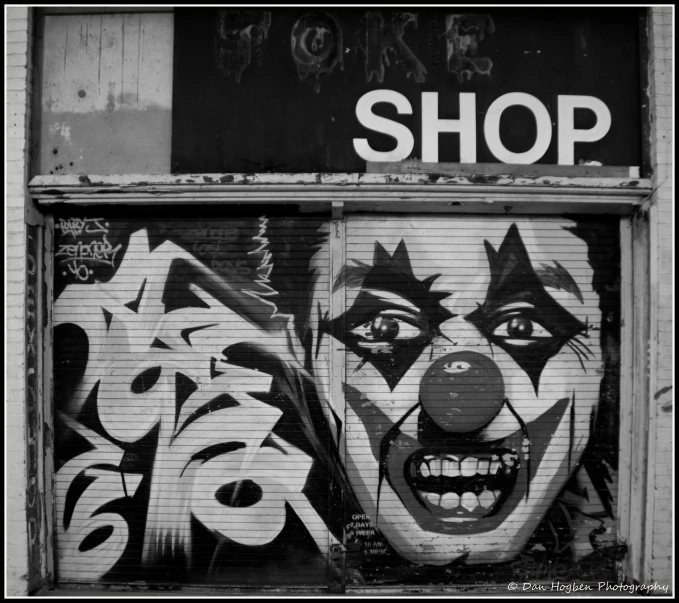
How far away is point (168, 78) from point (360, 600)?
4.38 m

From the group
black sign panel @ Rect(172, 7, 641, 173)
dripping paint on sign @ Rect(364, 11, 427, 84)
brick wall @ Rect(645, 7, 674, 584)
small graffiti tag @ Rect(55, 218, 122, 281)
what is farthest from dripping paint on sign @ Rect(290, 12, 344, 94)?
brick wall @ Rect(645, 7, 674, 584)

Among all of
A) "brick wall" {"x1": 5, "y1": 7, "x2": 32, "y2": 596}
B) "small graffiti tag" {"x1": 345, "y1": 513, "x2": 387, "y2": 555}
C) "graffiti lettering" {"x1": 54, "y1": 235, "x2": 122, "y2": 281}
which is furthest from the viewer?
"graffiti lettering" {"x1": 54, "y1": 235, "x2": 122, "y2": 281}

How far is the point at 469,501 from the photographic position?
3.93 meters

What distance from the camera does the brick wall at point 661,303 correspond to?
12.3 feet

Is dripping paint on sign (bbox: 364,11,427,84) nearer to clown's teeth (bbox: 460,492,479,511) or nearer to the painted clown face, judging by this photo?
the painted clown face

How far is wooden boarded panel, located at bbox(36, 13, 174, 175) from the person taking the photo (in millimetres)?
3941

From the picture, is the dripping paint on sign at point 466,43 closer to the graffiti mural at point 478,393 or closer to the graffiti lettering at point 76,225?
the graffiti mural at point 478,393

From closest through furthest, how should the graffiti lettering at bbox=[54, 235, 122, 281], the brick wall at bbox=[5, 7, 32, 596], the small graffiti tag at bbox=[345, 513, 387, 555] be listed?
the brick wall at bbox=[5, 7, 32, 596], the small graffiti tag at bbox=[345, 513, 387, 555], the graffiti lettering at bbox=[54, 235, 122, 281]

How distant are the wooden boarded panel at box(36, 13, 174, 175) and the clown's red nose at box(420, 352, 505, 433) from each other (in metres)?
2.80

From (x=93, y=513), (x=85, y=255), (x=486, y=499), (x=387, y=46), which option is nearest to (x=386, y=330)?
(x=486, y=499)

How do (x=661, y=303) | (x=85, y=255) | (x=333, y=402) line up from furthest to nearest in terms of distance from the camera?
(x=85, y=255), (x=333, y=402), (x=661, y=303)

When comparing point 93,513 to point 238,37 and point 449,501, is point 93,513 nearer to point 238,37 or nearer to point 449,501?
point 449,501

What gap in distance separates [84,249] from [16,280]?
1.77 ft

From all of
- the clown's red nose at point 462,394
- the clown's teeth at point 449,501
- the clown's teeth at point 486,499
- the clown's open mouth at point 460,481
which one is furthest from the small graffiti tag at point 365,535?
the clown's red nose at point 462,394
